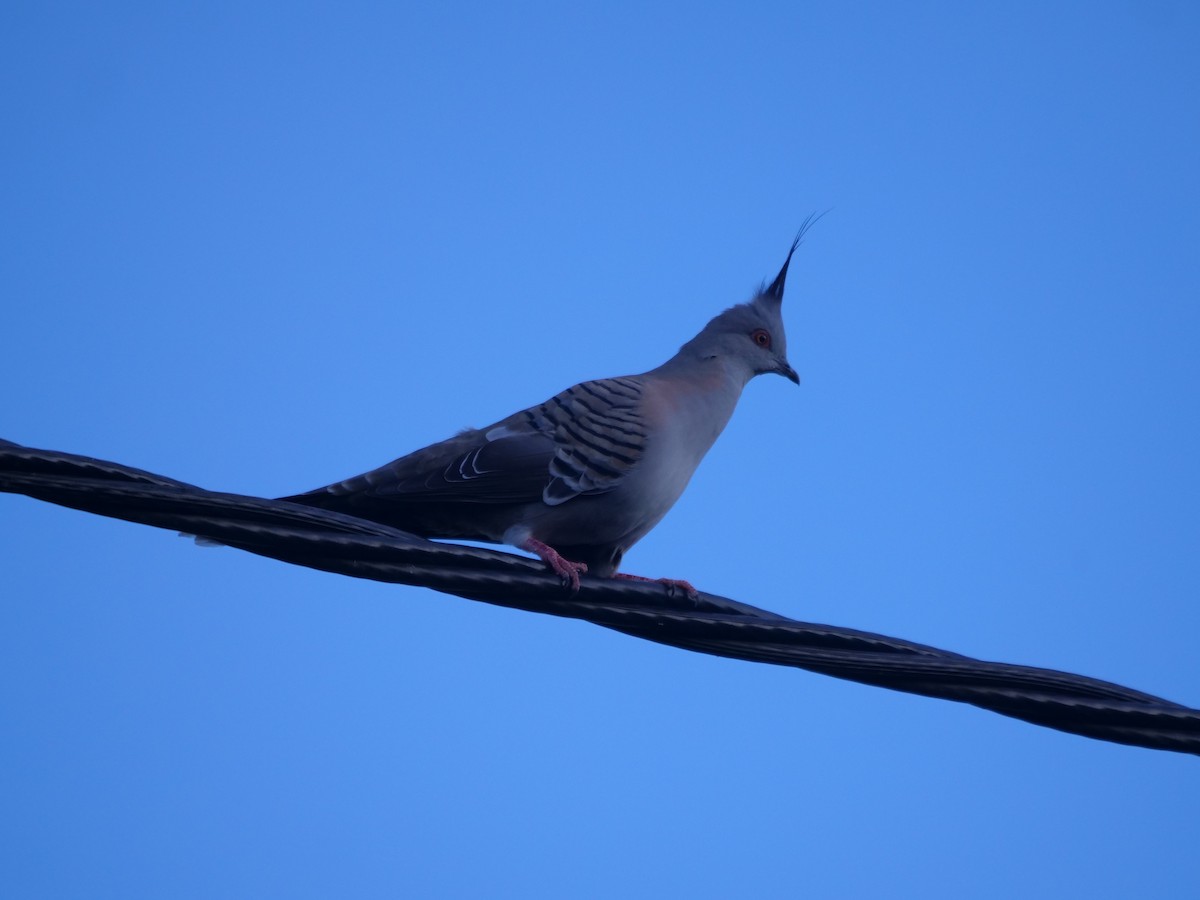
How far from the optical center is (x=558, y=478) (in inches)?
182

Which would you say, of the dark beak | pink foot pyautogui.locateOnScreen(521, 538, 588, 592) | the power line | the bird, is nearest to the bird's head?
the dark beak

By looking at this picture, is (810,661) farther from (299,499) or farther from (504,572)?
(299,499)

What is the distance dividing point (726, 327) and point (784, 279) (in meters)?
0.65

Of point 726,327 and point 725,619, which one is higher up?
A: point 726,327

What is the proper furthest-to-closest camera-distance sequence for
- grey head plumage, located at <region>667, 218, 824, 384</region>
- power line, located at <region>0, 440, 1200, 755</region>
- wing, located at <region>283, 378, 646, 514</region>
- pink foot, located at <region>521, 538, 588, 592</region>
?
grey head plumage, located at <region>667, 218, 824, 384</region>, wing, located at <region>283, 378, 646, 514</region>, pink foot, located at <region>521, 538, 588, 592</region>, power line, located at <region>0, 440, 1200, 755</region>

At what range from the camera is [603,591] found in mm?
3178

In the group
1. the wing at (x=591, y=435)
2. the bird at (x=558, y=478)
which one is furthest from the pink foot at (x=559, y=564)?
the wing at (x=591, y=435)

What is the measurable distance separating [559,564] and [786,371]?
2681 millimetres

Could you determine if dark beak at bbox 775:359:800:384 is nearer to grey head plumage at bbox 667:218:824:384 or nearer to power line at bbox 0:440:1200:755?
grey head plumage at bbox 667:218:824:384

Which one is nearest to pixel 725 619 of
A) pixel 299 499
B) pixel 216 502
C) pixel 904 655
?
pixel 904 655

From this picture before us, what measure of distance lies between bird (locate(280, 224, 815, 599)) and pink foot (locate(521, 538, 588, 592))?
2cm

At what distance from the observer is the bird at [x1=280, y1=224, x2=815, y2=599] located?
15.0 ft

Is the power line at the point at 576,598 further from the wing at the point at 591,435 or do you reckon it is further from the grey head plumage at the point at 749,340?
the grey head plumage at the point at 749,340

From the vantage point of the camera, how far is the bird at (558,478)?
456cm
